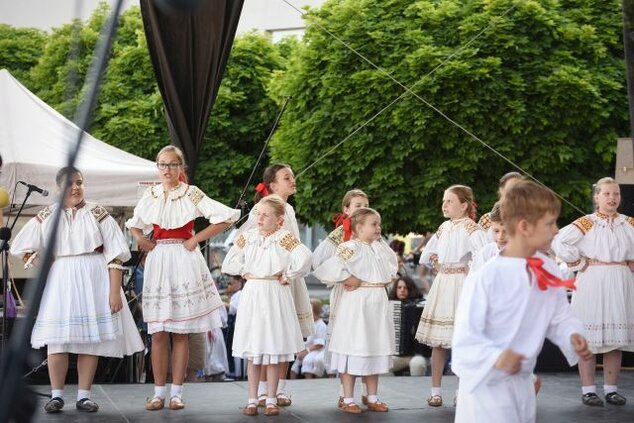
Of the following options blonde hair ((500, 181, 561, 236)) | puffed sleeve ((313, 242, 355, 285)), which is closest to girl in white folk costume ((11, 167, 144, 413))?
puffed sleeve ((313, 242, 355, 285))

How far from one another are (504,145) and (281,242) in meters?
7.98

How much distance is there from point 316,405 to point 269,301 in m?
0.96

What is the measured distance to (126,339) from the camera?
6375mm

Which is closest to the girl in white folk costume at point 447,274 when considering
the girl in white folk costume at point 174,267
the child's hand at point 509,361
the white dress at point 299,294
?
the white dress at point 299,294

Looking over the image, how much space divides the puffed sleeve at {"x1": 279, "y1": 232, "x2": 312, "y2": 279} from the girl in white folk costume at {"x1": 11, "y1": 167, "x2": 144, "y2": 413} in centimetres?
96

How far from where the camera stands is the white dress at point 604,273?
6758 mm

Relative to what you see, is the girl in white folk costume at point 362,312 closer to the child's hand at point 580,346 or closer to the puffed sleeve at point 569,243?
the puffed sleeve at point 569,243

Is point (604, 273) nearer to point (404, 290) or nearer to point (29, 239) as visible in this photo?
point (29, 239)

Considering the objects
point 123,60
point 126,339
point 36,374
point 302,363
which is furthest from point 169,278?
point 123,60

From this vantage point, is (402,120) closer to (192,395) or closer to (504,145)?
(504,145)

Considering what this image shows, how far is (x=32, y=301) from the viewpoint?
199 cm

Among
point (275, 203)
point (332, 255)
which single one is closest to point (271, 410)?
point (332, 255)

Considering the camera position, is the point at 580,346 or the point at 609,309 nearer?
the point at 580,346

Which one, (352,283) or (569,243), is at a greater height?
(569,243)
